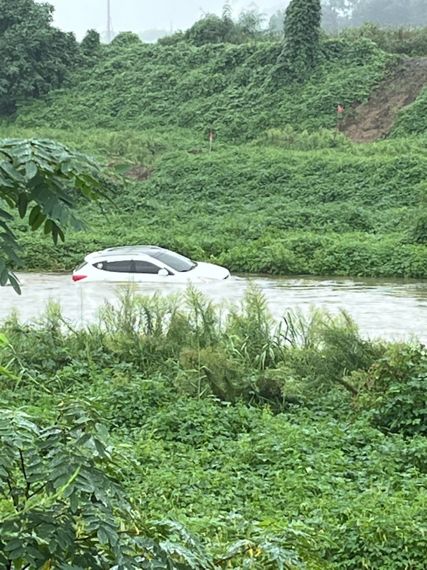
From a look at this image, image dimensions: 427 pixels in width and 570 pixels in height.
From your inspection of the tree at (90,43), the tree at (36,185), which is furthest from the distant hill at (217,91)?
the tree at (36,185)

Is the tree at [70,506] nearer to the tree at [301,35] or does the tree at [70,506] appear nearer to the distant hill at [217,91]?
the distant hill at [217,91]

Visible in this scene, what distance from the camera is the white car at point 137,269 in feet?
64.4

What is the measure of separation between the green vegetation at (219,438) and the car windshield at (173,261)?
748cm

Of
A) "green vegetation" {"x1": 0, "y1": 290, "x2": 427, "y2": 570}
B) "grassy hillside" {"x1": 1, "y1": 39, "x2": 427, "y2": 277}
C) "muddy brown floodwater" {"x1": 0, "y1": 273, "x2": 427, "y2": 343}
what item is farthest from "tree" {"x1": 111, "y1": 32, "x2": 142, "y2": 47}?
"green vegetation" {"x1": 0, "y1": 290, "x2": 427, "y2": 570}

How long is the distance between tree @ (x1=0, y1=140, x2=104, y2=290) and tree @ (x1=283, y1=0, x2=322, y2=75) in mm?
38136

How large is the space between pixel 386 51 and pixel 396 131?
9.37 metres

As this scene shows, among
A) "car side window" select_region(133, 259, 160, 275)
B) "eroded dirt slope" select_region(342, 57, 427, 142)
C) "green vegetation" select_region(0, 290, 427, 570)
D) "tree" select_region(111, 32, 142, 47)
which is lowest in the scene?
"green vegetation" select_region(0, 290, 427, 570)

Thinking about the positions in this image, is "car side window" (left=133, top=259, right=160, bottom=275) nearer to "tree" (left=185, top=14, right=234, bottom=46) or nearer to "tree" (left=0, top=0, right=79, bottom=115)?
"tree" (left=0, top=0, right=79, bottom=115)

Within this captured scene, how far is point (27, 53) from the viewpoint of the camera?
140 ft

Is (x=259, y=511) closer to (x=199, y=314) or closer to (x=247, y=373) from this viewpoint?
(x=247, y=373)

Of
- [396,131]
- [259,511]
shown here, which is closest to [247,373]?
[259,511]

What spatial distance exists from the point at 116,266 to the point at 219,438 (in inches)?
457

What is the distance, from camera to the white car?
19.6 m

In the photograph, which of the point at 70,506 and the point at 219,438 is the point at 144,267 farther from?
the point at 70,506
